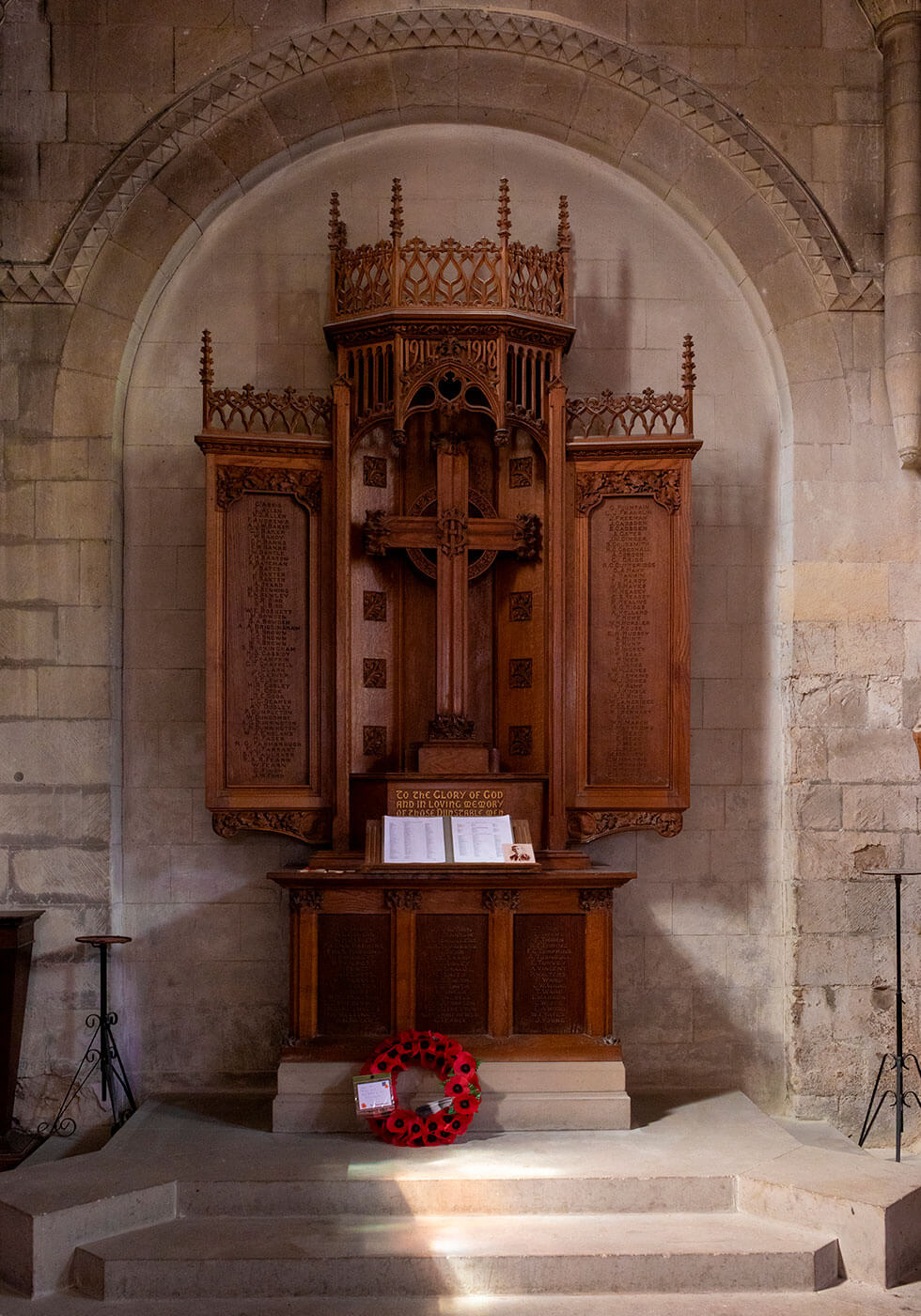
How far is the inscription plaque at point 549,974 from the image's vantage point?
588 cm

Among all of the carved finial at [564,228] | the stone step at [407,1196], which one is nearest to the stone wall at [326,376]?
the carved finial at [564,228]

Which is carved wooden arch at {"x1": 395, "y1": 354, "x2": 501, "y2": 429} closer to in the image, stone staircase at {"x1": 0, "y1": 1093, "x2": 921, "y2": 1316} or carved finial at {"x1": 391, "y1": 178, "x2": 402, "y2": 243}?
carved finial at {"x1": 391, "y1": 178, "x2": 402, "y2": 243}

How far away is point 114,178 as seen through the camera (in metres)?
6.56

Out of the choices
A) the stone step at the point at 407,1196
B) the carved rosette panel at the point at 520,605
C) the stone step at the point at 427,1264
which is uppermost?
the carved rosette panel at the point at 520,605

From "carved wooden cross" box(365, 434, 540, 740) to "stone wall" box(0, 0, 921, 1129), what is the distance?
3.49 ft

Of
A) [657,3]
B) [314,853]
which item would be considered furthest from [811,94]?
[314,853]

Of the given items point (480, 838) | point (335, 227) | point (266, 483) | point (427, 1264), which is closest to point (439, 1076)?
point (427, 1264)

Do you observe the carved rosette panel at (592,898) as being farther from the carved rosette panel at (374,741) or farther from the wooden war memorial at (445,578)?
the carved rosette panel at (374,741)

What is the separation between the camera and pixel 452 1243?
4.80 metres

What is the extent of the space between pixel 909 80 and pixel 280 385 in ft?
12.1

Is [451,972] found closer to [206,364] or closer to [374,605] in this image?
[374,605]

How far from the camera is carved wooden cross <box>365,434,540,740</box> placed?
6371 mm

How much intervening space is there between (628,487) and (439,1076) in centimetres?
300

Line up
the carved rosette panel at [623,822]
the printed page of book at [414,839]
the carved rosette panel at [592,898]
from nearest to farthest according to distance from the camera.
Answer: the printed page of book at [414,839] → the carved rosette panel at [592,898] → the carved rosette panel at [623,822]
